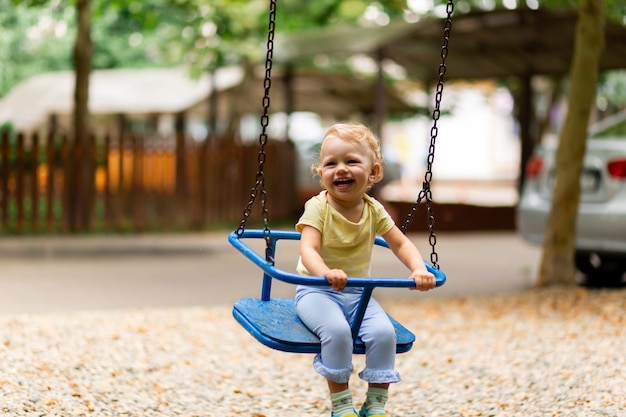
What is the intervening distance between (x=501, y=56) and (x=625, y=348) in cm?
1257

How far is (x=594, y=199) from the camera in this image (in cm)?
1015

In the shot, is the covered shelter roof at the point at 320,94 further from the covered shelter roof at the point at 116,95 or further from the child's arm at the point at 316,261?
the child's arm at the point at 316,261

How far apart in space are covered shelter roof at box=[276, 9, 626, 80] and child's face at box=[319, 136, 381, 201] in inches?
471

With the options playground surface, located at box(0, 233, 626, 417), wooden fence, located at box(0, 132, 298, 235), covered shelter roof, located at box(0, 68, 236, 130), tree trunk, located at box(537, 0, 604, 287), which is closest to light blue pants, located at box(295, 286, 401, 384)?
playground surface, located at box(0, 233, 626, 417)

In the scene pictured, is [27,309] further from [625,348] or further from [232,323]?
[625,348]

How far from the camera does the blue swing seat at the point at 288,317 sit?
378 centimetres

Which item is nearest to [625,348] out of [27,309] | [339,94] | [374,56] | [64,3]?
[27,309]

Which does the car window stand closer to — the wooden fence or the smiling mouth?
the smiling mouth

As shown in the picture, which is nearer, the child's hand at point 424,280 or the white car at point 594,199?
the child's hand at point 424,280

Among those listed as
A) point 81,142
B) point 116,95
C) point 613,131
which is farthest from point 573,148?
point 116,95

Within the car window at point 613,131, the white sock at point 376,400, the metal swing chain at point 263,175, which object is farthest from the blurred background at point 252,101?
the white sock at point 376,400

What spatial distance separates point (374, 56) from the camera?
17.0 m

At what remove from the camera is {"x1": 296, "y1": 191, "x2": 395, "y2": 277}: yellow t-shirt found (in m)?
4.20

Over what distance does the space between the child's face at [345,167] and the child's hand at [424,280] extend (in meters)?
0.43
